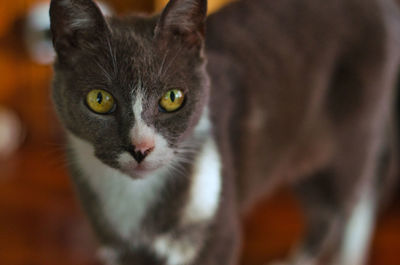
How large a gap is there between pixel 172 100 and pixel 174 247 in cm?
28

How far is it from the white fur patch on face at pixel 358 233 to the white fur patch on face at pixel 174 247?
576 mm

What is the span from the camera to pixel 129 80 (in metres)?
0.83

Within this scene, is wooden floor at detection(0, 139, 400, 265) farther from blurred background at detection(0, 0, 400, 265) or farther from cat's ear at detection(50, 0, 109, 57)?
cat's ear at detection(50, 0, 109, 57)

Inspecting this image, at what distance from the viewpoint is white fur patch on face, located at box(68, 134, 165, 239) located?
963 millimetres

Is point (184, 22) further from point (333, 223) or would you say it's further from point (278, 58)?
point (333, 223)

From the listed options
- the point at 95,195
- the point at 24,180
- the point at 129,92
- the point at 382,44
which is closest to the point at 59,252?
the point at 24,180

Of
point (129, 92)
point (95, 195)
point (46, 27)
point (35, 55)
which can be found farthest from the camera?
point (35, 55)

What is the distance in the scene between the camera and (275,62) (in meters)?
1.17

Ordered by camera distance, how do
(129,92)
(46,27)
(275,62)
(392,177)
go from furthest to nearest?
(46,27), (392,177), (275,62), (129,92)

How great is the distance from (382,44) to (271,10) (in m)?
0.25

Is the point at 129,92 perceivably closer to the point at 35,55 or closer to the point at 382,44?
the point at 382,44

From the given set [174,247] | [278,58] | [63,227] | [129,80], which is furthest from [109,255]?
[63,227]

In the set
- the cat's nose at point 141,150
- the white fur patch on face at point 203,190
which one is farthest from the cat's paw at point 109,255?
the cat's nose at point 141,150

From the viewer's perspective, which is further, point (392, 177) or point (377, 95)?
point (392, 177)
